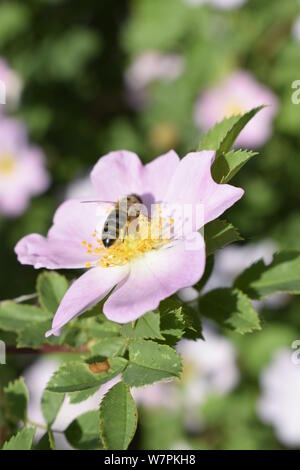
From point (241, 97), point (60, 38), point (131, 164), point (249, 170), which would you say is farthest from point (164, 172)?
point (60, 38)

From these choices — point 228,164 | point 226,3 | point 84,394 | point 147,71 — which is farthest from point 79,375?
point 147,71

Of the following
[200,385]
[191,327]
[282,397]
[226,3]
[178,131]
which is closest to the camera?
[191,327]

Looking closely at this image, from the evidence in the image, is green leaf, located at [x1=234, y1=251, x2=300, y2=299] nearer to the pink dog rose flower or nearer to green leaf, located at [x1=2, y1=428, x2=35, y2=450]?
the pink dog rose flower

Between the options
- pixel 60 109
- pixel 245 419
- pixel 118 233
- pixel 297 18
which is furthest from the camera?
pixel 60 109

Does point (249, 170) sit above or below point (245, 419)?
above

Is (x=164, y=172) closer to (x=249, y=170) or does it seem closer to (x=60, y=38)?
(x=249, y=170)

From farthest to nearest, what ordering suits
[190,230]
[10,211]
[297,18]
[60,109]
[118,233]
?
[60,109]
[10,211]
[297,18]
[118,233]
[190,230]

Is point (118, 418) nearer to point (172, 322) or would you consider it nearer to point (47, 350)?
point (172, 322)
